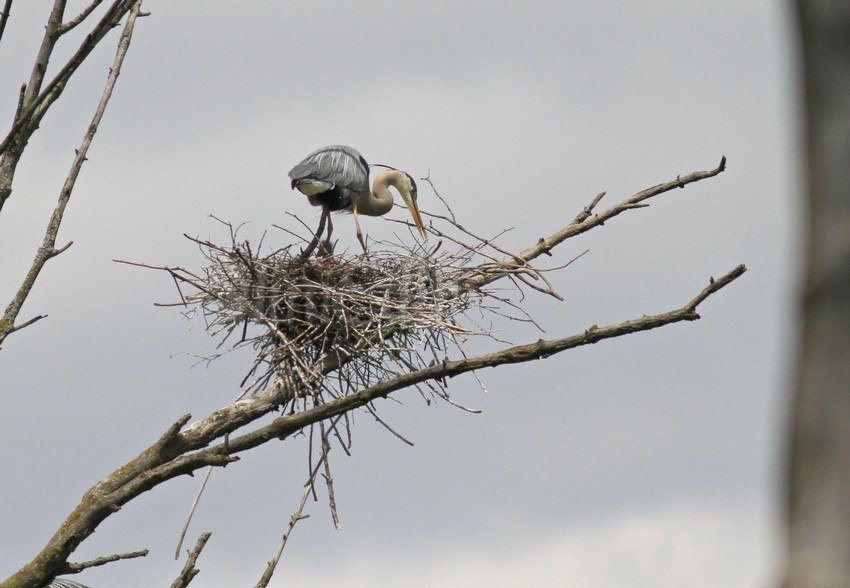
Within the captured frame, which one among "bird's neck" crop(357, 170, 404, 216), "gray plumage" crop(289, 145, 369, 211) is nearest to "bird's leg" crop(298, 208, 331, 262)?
"gray plumage" crop(289, 145, 369, 211)

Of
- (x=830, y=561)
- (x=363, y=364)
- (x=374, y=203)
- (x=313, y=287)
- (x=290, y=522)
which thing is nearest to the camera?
(x=830, y=561)

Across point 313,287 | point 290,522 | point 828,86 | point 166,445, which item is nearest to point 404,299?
point 313,287

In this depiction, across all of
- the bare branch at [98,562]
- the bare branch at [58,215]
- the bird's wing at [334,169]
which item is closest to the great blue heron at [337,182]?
the bird's wing at [334,169]

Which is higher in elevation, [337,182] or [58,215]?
[337,182]

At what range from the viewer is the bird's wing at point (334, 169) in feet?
35.6

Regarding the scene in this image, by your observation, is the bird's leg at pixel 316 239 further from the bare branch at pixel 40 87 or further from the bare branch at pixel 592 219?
the bare branch at pixel 40 87

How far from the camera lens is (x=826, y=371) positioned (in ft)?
4.50

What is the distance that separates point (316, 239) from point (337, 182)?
59.3 inches

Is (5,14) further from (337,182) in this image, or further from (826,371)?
(337,182)

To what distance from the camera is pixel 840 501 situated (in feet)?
4.47

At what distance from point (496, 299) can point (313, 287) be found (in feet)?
3.90

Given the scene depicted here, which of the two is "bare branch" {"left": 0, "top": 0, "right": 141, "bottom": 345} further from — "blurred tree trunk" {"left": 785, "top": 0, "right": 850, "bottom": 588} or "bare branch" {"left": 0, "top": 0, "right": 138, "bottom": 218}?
"blurred tree trunk" {"left": 785, "top": 0, "right": 850, "bottom": 588}

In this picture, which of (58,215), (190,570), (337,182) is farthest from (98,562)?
(337,182)

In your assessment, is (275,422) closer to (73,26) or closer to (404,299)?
(73,26)
